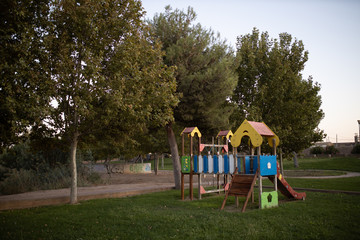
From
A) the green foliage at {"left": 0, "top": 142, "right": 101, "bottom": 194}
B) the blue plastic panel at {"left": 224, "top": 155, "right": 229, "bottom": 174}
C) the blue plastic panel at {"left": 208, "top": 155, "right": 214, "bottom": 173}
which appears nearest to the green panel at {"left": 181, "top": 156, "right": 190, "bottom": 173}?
the blue plastic panel at {"left": 208, "top": 155, "right": 214, "bottom": 173}

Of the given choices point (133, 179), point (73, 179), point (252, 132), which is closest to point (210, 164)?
point (252, 132)

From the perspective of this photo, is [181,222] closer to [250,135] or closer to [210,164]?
[250,135]

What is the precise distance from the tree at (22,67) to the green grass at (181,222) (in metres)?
2.93

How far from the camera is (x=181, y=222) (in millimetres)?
7824

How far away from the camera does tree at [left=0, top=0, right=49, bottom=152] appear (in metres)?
9.35

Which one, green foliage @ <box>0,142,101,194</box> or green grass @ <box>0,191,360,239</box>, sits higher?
green foliage @ <box>0,142,101,194</box>

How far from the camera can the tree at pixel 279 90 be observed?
20938mm

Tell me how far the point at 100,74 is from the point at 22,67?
2.62 meters

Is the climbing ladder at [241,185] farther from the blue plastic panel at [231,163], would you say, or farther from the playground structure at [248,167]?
the blue plastic panel at [231,163]

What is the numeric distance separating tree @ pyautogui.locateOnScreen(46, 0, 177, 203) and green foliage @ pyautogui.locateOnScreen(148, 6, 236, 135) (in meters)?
2.77

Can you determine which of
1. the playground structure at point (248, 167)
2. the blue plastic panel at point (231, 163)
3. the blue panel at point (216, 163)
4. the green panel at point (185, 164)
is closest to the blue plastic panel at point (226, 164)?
the playground structure at point (248, 167)

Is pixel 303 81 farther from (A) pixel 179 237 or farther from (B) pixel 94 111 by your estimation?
(A) pixel 179 237

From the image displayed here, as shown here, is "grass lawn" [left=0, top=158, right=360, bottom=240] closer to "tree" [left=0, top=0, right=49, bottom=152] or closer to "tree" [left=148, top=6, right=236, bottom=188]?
"tree" [left=0, top=0, right=49, bottom=152]

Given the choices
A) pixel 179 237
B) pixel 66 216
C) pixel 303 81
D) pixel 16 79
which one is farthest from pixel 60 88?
pixel 303 81
